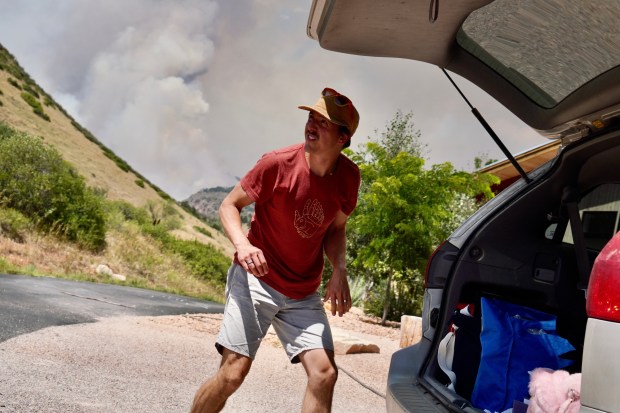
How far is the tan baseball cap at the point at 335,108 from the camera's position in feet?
11.9

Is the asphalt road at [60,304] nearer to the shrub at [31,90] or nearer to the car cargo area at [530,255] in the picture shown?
the car cargo area at [530,255]

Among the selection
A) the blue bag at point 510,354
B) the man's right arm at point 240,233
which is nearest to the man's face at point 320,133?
the man's right arm at point 240,233

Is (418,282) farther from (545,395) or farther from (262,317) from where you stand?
(545,395)

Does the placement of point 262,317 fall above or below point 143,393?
above

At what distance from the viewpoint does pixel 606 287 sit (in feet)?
5.63

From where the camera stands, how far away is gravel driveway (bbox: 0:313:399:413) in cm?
495

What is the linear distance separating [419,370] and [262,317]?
→ 1029mm

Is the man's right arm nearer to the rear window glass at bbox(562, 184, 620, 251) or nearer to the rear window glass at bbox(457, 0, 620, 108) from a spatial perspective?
the rear window glass at bbox(457, 0, 620, 108)

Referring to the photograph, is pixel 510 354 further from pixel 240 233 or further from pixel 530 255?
pixel 240 233

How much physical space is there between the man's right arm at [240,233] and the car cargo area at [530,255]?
2.76 feet

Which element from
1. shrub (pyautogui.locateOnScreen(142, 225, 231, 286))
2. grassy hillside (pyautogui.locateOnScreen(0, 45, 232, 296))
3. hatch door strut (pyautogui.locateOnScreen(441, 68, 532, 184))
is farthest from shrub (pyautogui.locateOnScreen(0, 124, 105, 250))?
hatch door strut (pyautogui.locateOnScreen(441, 68, 532, 184))

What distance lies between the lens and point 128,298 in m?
13.3

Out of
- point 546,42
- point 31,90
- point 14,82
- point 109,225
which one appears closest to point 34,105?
point 14,82

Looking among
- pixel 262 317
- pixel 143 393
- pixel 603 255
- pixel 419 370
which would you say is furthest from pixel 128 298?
pixel 603 255
